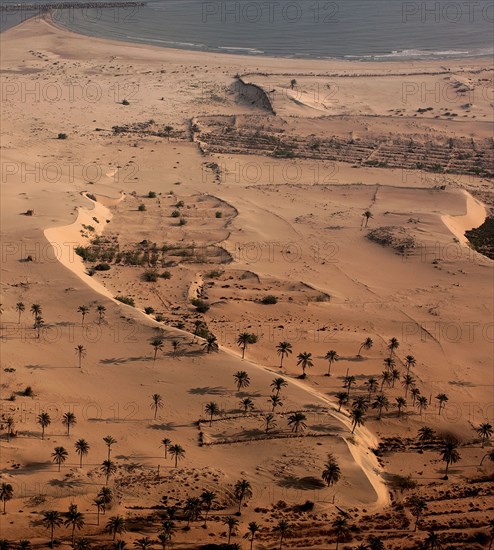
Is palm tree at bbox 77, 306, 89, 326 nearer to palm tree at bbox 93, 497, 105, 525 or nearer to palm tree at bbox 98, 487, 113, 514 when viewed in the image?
palm tree at bbox 98, 487, 113, 514

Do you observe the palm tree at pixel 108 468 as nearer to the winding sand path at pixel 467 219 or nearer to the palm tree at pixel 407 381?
the palm tree at pixel 407 381

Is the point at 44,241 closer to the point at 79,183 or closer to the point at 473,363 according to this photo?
the point at 79,183

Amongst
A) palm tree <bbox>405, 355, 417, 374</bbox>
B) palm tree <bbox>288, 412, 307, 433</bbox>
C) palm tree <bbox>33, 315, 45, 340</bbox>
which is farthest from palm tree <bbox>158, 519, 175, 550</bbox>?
palm tree <bbox>405, 355, 417, 374</bbox>

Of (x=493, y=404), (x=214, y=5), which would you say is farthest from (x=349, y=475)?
(x=214, y=5)

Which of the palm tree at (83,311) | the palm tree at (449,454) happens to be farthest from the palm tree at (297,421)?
the palm tree at (83,311)

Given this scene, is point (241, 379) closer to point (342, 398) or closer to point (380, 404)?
point (342, 398)

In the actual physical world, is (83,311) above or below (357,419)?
above

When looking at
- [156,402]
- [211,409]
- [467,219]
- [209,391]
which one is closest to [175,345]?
[209,391]
